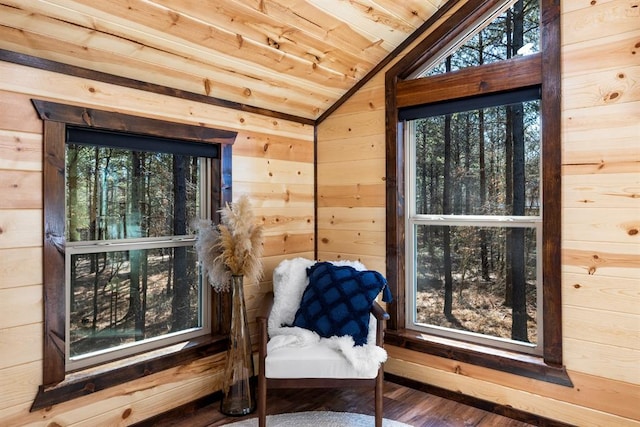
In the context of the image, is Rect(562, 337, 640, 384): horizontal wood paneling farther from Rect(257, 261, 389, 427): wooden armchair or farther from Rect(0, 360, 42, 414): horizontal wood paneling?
Rect(0, 360, 42, 414): horizontal wood paneling

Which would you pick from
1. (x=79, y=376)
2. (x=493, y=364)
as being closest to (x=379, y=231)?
(x=493, y=364)

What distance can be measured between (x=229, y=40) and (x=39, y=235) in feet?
4.46

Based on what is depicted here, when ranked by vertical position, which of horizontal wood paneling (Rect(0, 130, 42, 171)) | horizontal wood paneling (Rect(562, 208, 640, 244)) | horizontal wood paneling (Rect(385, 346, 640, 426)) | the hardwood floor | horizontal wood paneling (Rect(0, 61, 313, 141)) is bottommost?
the hardwood floor

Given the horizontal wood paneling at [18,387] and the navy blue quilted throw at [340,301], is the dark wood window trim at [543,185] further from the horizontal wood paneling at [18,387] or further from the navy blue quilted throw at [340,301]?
the horizontal wood paneling at [18,387]

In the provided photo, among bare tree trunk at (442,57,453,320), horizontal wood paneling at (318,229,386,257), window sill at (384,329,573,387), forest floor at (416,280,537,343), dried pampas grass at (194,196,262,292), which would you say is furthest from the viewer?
horizontal wood paneling at (318,229,386,257)

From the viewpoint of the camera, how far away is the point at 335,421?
2.35 metres

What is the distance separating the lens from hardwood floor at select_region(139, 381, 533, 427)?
93.4 inches

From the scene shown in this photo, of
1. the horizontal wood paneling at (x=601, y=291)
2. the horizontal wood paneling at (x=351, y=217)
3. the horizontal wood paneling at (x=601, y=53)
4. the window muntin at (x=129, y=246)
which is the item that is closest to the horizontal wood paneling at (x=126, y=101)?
the window muntin at (x=129, y=246)

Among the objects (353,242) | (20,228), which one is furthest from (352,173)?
(20,228)

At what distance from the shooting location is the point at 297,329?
8.03ft

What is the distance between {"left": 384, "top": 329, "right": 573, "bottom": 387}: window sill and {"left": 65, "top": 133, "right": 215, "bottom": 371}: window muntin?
136 centimetres

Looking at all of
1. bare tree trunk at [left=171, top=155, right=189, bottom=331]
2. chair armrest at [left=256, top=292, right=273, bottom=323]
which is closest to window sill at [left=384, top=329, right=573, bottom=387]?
chair armrest at [left=256, top=292, right=273, bottom=323]

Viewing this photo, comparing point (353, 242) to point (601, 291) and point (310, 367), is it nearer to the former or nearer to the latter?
point (310, 367)

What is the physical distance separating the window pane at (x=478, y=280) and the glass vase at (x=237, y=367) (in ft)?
4.04
